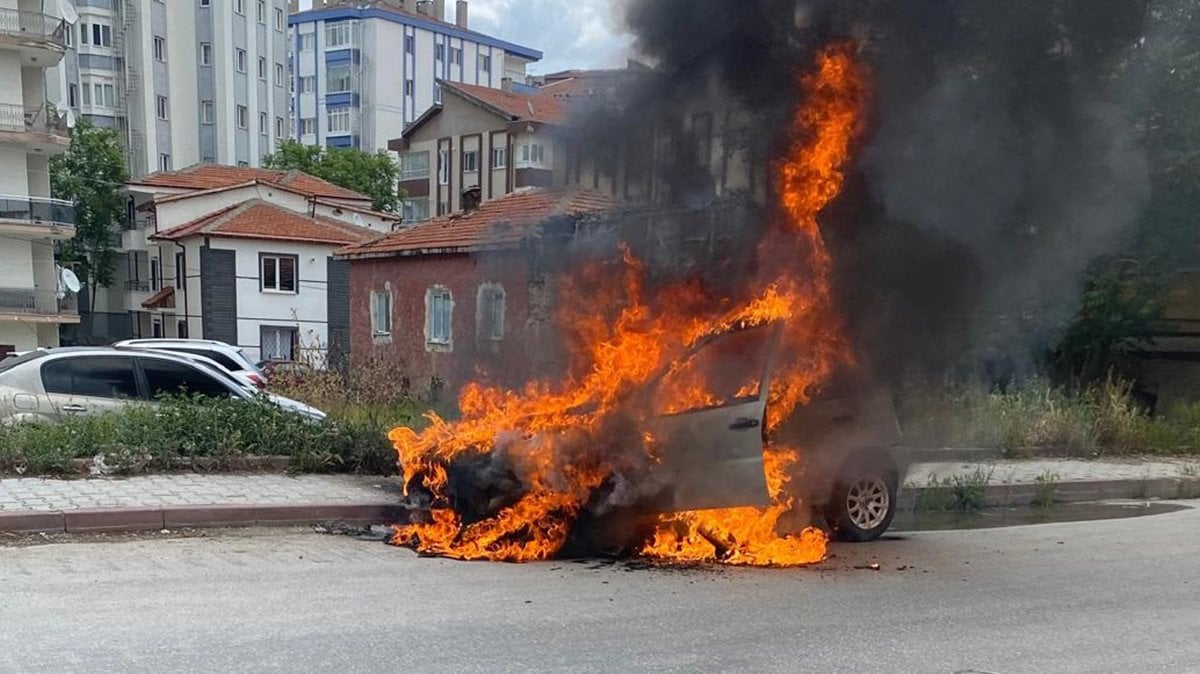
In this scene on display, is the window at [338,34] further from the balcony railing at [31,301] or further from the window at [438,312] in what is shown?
the window at [438,312]

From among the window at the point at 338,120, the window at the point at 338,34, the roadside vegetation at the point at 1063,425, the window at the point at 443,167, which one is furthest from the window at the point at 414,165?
the roadside vegetation at the point at 1063,425

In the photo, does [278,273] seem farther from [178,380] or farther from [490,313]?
[490,313]

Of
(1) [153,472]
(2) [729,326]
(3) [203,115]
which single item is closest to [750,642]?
(2) [729,326]

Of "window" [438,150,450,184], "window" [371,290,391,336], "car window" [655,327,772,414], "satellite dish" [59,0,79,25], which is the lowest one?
"window" [371,290,391,336]

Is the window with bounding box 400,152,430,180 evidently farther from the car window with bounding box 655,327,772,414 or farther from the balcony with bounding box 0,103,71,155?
the car window with bounding box 655,327,772,414

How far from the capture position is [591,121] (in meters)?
8.88

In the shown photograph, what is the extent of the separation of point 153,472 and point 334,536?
2.50 metres

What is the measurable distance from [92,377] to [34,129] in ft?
98.8

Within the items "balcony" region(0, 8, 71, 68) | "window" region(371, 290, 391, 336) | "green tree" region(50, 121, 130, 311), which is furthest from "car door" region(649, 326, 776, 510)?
"green tree" region(50, 121, 130, 311)

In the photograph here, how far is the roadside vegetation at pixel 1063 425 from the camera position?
1302 centimetres

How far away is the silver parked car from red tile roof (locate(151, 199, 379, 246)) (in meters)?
24.7

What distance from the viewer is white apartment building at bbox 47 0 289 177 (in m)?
52.9

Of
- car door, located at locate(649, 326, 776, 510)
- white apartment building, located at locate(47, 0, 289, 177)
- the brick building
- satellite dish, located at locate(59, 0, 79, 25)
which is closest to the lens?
car door, located at locate(649, 326, 776, 510)

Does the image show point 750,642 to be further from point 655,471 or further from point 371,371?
point 371,371
